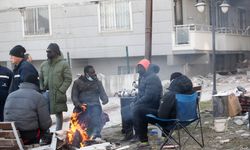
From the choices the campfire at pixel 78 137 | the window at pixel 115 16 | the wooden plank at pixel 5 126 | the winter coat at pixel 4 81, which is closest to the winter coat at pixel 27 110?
the wooden plank at pixel 5 126

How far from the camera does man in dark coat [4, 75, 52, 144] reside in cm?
741

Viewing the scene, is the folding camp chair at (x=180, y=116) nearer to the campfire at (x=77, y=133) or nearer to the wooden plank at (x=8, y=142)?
the campfire at (x=77, y=133)

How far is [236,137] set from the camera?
8859 millimetres

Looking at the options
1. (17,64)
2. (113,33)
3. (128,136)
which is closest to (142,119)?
(128,136)

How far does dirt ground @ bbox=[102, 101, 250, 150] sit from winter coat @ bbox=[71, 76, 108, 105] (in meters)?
0.83

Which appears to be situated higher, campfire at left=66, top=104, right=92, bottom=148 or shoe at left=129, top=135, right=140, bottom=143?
campfire at left=66, top=104, right=92, bottom=148

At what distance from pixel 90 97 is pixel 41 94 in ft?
6.77

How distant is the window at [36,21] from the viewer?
24219 millimetres

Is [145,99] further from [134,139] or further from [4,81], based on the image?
[4,81]

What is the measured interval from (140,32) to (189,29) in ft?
7.19

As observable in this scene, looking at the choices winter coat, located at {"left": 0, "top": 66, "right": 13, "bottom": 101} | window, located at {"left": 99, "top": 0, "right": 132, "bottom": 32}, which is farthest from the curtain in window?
winter coat, located at {"left": 0, "top": 66, "right": 13, "bottom": 101}

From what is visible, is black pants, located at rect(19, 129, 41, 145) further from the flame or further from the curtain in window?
the curtain in window

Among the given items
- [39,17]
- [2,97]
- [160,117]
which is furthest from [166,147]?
[39,17]

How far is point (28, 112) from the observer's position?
7402mm
